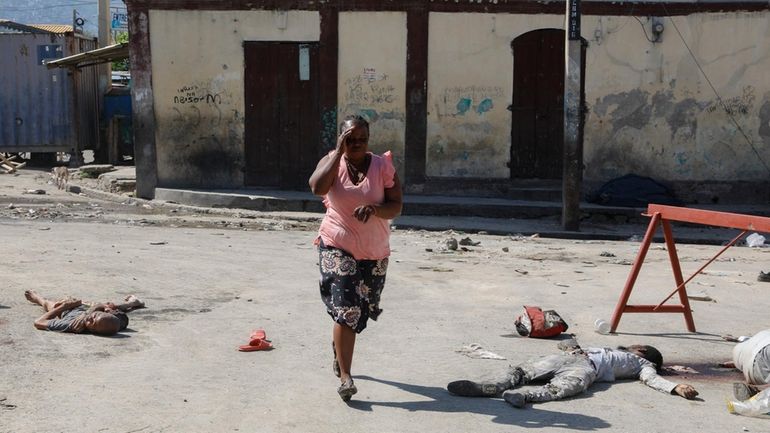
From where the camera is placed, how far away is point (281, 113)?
58.0 feet

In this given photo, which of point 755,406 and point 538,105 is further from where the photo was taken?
point 538,105

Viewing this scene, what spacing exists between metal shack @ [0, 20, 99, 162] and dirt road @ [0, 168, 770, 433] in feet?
38.2

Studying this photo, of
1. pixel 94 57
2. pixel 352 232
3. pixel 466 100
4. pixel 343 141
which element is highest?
pixel 94 57

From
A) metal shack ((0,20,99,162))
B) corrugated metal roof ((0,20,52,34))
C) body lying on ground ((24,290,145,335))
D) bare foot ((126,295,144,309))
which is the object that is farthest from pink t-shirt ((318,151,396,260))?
corrugated metal roof ((0,20,52,34))

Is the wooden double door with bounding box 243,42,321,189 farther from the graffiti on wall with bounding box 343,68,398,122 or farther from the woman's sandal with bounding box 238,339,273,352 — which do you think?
the woman's sandal with bounding box 238,339,273,352

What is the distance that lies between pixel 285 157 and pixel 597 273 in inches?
317

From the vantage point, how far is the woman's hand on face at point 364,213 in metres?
5.61

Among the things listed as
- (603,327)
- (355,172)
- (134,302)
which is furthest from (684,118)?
(355,172)

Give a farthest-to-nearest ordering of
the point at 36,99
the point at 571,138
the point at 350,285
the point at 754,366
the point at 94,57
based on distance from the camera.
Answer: the point at 36,99
the point at 94,57
the point at 571,138
the point at 754,366
the point at 350,285

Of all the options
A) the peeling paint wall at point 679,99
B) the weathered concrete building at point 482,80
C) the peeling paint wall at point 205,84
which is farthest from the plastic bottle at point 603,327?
the peeling paint wall at point 205,84

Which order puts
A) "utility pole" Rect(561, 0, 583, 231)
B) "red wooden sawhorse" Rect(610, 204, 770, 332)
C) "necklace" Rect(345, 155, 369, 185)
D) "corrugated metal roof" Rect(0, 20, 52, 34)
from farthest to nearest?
1. "corrugated metal roof" Rect(0, 20, 52, 34)
2. "utility pole" Rect(561, 0, 583, 231)
3. "red wooden sawhorse" Rect(610, 204, 770, 332)
4. "necklace" Rect(345, 155, 369, 185)

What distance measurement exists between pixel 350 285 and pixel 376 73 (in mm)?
11937

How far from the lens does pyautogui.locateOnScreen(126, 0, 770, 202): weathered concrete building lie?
1706cm

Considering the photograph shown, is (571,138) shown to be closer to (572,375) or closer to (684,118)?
(684,118)
